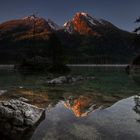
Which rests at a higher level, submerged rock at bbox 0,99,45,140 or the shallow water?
submerged rock at bbox 0,99,45,140

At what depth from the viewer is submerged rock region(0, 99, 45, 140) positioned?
940cm

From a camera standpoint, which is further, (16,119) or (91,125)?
(91,125)

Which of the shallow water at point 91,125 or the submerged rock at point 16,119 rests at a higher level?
the submerged rock at point 16,119

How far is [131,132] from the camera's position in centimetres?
966

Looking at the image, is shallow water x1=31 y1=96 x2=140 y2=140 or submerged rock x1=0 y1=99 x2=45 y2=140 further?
submerged rock x1=0 y1=99 x2=45 y2=140

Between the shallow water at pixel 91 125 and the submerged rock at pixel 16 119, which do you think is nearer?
the shallow water at pixel 91 125

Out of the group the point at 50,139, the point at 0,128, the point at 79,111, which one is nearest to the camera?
the point at 50,139

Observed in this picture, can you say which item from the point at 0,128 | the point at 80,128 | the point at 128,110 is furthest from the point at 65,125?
the point at 128,110

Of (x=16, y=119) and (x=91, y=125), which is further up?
(x=16, y=119)

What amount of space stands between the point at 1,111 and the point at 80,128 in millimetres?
3464

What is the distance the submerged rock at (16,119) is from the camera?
9398 millimetres

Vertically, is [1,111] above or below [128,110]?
above

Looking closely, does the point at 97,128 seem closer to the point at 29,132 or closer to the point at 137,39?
the point at 29,132

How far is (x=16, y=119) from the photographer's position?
977cm
